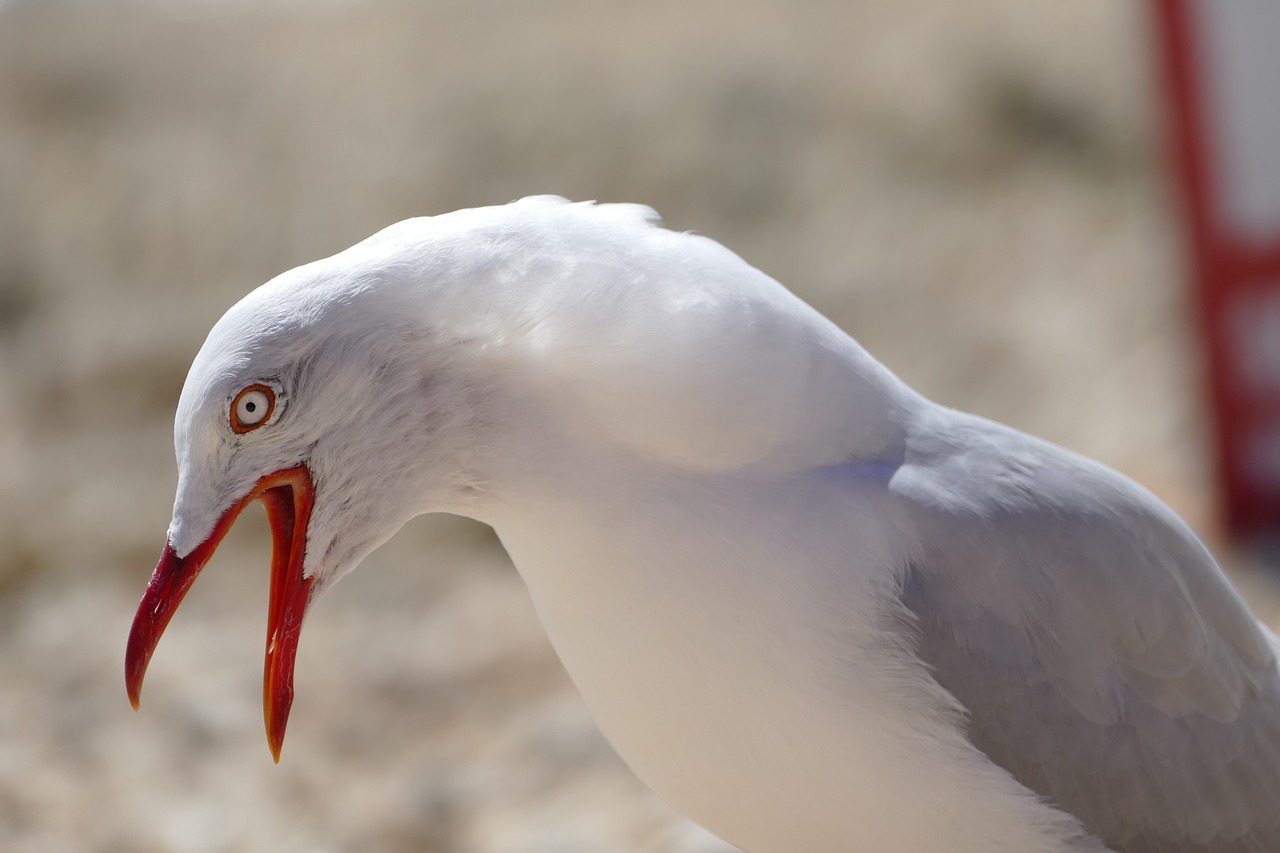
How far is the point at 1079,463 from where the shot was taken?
5.23ft

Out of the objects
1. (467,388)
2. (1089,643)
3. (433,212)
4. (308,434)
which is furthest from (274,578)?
(433,212)

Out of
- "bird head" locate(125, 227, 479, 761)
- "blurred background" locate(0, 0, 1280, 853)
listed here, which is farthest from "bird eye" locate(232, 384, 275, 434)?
"blurred background" locate(0, 0, 1280, 853)

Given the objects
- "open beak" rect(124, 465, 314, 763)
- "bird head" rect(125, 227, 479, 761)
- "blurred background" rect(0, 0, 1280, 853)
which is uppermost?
"bird head" rect(125, 227, 479, 761)

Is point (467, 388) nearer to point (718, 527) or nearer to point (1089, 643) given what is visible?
point (718, 527)

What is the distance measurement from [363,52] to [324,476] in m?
6.44

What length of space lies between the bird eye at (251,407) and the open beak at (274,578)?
0.06 m

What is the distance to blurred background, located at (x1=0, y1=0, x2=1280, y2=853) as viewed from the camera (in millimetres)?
3154

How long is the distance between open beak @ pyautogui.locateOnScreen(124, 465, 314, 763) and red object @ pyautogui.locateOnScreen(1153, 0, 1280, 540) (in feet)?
10.6

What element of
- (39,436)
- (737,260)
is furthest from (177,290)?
(737,260)

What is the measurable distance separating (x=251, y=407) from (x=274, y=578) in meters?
0.17

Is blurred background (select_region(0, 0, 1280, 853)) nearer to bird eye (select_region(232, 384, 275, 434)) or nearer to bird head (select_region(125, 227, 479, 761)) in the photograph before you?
bird head (select_region(125, 227, 479, 761))

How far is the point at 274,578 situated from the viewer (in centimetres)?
129

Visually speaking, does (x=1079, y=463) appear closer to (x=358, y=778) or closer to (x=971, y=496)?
(x=971, y=496)

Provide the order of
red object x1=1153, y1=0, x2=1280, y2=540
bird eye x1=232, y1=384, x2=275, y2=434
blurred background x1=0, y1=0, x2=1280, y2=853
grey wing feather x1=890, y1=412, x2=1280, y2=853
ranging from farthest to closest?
red object x1=1153, y1=0, x2=1280, y2=540 < blurred background x1=0, y1=0, x2=1280, y2=853 < grey wing feather x1=890, y1=412, x2=1280, y2=853 < bird eye x1=232, y1=384, x2=275, y2=434
